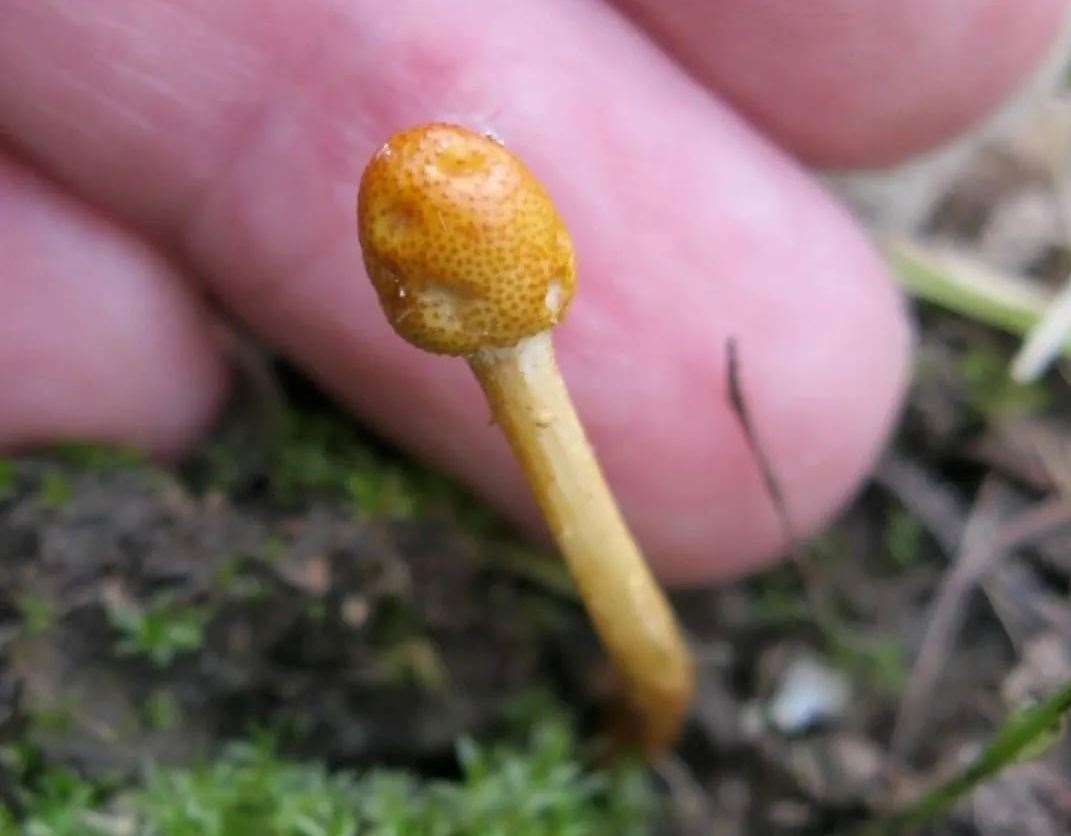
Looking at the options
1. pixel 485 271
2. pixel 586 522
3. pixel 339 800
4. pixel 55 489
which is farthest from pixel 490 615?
pixel 485 271

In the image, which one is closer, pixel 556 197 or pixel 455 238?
pixel 455 238

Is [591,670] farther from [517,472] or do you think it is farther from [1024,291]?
[1024,291]

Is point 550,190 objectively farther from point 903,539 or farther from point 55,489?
point 903,539

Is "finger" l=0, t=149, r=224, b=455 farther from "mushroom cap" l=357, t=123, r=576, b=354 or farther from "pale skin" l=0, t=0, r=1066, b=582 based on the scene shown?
"mushroom cap" l=357, t=123, r=576, b=354

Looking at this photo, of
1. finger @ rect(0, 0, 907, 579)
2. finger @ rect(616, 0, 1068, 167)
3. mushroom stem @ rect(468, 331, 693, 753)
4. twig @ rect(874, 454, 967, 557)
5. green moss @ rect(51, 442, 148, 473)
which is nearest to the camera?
mushroom stem @ rect(468, 331, 693, 753)

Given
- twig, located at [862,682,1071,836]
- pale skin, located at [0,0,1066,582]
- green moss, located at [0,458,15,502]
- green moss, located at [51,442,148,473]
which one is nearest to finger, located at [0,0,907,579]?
pale skin, located at [0,0,1066,582]

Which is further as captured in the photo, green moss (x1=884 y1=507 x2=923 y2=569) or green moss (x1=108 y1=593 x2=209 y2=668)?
green moss (x1=884 y1=507 x2=923 y2=569)

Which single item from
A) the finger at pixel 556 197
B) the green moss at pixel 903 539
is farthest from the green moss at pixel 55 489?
the green moss at pixel 903 539
